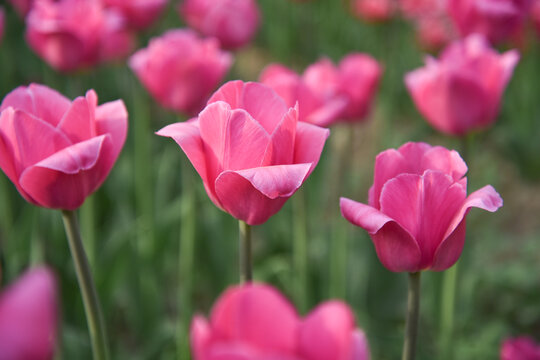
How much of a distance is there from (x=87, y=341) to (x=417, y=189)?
86 cm

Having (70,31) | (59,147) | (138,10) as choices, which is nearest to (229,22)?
(138,10)

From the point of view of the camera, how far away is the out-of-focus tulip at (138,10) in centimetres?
159

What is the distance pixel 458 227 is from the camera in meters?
0.59

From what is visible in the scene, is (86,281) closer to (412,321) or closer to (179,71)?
(412,321)

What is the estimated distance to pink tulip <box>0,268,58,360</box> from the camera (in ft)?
0.94

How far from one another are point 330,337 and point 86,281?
35cm

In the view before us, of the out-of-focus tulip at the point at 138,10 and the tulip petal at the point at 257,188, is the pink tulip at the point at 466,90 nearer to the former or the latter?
the tulip petal at the point at 257,188

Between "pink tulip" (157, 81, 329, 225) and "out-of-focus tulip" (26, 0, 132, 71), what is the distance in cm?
79

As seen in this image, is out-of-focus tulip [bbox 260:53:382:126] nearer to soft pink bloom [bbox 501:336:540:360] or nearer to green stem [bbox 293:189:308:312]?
green stem [bbox 293:189:308:312]

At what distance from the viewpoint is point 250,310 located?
355mm

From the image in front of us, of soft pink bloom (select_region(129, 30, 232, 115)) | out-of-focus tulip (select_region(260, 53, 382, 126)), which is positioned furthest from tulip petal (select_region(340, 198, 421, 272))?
soft pink bloom (select_region(129, 30, 232, 115))

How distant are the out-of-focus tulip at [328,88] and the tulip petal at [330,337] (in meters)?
0.70

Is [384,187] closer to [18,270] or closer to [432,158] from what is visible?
[432,158]

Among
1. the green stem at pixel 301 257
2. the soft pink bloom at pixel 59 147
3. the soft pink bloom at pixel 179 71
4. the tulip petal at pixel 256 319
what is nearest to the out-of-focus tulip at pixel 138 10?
the soft pink bloom at pixel 179 71
